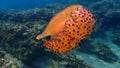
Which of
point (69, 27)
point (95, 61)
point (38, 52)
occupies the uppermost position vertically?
point (69, 27)

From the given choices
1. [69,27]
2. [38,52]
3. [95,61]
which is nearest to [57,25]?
[69,27]

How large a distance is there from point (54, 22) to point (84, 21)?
352 mm

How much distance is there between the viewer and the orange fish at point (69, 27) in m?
2.51

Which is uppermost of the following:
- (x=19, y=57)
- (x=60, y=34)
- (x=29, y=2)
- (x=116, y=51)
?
(x=29, y=2)

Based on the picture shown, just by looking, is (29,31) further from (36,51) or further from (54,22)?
(54,22)

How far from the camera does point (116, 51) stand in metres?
11.2

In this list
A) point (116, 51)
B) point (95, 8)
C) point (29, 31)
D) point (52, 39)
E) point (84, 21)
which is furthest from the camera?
point (95, 8)

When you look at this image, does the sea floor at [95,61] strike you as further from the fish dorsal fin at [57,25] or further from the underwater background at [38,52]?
the fish dorsal fin at [57,25]

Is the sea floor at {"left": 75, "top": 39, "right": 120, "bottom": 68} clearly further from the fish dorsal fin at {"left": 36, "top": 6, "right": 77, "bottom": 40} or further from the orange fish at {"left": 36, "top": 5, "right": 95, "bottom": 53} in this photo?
the fish dorsal fin at {"left": 36, "top": 6, "right": 77, "bottom": 40}

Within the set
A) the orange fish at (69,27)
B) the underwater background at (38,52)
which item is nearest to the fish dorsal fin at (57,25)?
the orange fish at (69,27)

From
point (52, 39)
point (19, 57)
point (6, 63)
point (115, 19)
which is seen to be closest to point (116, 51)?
point (115, 19)

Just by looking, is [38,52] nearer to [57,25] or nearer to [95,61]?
[95,61]

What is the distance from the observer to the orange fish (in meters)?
2.51

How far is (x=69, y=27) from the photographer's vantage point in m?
2.53
